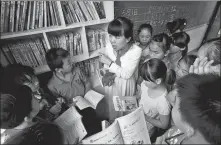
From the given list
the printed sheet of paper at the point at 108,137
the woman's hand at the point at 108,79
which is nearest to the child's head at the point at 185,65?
the woman's hand at the point at 108,79

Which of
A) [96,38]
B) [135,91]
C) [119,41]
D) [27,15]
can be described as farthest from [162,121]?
[27,15]

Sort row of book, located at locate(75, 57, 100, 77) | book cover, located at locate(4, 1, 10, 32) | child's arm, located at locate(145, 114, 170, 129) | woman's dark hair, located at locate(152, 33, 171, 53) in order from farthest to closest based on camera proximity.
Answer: row of book, located at locate(75, 57, 100, 77) → woman's dark hair, located at locate(152, 33, 171, 53) → book cover, located at locate(4, 1, 10, 32) → child's arm, located at locate(145, 114, 170, 129)

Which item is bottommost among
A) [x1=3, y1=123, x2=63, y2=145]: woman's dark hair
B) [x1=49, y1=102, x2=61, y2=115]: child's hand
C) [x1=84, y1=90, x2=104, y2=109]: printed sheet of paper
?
[x1=49, y1=102, x2=61, y2=115]: child's hand

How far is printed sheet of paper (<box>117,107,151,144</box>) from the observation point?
0.81 meters

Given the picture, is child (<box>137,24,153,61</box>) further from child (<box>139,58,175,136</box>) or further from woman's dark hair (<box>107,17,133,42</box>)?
child (<box>139,58,175,136</box>)

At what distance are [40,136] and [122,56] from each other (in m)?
1.04

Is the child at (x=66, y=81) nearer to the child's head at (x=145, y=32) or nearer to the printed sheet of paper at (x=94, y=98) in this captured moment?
the printed sheet of paper at (x=94, y=98)

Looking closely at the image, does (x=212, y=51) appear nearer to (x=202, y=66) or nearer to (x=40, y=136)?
(x=202, y=66)

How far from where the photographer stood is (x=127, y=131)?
2.68 feet

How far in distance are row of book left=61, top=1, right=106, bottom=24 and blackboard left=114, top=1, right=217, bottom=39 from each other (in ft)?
1.21

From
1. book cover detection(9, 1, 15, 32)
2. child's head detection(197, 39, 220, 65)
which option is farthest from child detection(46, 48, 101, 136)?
child's head detection(197, 39, 220, 65)

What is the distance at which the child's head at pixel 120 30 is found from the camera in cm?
127

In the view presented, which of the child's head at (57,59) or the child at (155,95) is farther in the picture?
the child's head at (57,59)

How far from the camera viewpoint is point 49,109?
4.21 ft
